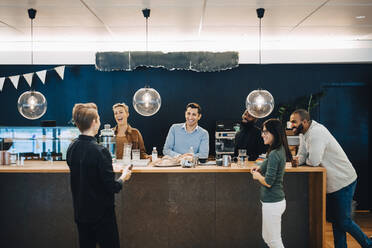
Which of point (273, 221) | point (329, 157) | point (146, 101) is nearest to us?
point (273, 221)

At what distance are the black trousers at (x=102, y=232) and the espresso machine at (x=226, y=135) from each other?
378 cm

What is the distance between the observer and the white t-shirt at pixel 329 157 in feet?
12.2

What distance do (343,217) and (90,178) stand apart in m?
2.68

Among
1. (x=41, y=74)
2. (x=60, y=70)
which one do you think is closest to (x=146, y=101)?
(x=60, y=70)

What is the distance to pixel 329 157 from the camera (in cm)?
382

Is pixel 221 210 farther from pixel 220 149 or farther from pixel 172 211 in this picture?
pixel 220 149

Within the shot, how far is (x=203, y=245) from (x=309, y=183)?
1409 mm

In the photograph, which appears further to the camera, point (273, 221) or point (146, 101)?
point (146, 101)

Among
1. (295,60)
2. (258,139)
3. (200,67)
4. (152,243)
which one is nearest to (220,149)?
(258,139)

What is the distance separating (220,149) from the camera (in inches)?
250

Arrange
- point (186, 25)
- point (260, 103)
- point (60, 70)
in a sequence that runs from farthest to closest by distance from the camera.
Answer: point (60, 70), point (186, 25), point (260, 103)

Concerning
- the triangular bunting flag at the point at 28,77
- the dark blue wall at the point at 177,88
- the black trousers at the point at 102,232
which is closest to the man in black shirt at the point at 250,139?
the dark blue wall at the point at 177,88

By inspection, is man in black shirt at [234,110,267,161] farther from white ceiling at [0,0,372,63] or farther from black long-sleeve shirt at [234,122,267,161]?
white ceiling at [0,0,372,63]

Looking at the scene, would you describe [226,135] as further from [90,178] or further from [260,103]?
[90,178]
